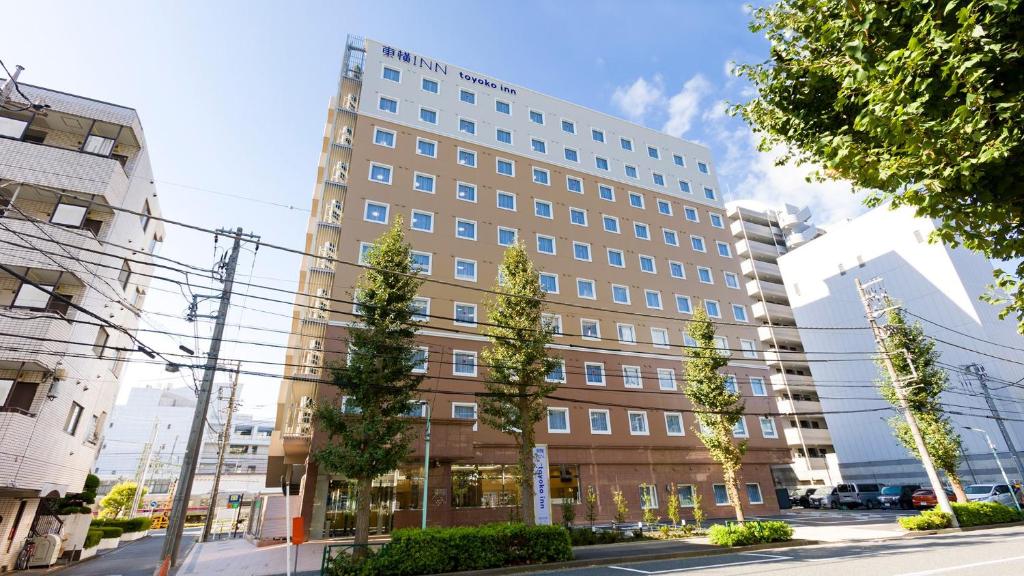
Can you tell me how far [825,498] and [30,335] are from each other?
50.3 meters

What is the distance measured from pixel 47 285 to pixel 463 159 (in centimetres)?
2332

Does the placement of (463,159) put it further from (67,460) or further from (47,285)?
(67,460)

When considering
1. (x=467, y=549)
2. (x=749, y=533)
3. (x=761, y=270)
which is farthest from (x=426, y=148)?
(x=761, y=270)

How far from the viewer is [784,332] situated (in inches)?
1993

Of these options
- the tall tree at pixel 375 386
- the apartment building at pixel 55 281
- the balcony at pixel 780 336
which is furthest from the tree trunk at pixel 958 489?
the apartment building at pixel 55 281

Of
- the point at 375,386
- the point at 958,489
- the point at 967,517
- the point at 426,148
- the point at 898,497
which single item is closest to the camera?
the point at 375,386

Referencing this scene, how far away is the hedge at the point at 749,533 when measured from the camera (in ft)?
55.2

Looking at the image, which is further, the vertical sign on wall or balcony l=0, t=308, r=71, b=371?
the vertical sign on wall

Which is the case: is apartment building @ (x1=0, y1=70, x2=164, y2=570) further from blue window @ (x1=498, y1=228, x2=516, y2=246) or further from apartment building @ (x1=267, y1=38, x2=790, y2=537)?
blue window @ (x1=498, y1=228, x2=516, y2=246)

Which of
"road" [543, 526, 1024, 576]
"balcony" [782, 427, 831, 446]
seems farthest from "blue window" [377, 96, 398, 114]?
"balcony" [782, 427, 831, 446]

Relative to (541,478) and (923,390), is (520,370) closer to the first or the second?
(541,478)

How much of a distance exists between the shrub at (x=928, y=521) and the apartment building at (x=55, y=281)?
1245 inches

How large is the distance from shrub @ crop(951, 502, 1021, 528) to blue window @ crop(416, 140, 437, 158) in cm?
3411

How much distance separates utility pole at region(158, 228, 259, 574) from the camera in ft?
41.3
